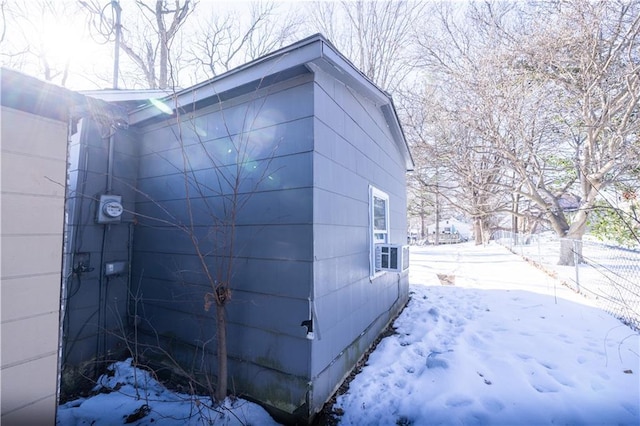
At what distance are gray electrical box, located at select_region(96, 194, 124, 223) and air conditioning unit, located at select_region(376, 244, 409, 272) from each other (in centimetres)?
338

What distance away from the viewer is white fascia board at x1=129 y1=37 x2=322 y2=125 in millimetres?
2420

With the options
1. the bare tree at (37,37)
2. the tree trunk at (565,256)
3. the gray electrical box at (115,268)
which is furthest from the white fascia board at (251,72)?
the tree trunk at (565,256)

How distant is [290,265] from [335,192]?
34.8 inches

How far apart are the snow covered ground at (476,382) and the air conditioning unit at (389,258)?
1.03 metres

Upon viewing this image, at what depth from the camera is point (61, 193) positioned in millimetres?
1875

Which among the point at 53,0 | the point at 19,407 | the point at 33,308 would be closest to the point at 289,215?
the point at 33,308

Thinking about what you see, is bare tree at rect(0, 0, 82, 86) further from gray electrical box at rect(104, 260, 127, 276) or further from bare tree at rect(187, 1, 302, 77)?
gray electrical box at rect(104, 260, 127, 276)

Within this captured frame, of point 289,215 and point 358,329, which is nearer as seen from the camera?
point 289,215

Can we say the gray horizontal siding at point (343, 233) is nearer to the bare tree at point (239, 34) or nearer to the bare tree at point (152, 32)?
the bare tree at point (152, 32)

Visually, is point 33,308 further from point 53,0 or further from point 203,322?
point 53,0

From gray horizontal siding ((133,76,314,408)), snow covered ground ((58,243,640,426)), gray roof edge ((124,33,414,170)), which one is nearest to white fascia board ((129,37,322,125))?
gray roof edge ((124,33,414,170))

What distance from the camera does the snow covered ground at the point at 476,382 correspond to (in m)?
2.40

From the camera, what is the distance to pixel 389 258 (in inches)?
155

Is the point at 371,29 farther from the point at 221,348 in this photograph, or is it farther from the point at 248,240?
the point at 221,348
